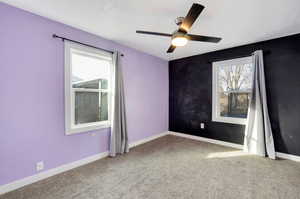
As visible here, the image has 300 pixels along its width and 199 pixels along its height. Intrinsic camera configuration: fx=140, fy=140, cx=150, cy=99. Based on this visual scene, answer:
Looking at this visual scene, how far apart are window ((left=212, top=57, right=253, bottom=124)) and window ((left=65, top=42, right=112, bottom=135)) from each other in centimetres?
266

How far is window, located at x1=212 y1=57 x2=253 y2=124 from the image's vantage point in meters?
3.25

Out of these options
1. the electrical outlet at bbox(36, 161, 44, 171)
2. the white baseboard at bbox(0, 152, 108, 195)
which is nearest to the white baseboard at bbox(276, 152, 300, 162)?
the white baseboard at bbox(0, 152, 108, 195)

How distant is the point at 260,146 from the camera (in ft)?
9.15

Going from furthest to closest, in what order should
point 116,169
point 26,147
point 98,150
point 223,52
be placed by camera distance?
point 223,52 → point 98,150 → point 116,169 → point 26,147

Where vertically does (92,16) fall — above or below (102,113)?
above

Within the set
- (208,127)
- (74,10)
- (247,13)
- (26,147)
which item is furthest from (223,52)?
(26,147)

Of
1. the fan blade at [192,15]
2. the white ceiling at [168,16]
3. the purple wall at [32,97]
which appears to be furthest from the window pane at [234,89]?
the purple wall at [32,97]

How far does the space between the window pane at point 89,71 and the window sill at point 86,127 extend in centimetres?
73

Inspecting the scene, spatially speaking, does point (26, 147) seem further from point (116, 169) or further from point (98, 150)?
point (116, 169)

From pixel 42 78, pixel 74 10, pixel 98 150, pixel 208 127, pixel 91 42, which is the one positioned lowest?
pixel 98 150

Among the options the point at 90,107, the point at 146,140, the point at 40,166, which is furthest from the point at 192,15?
the point at 146,140

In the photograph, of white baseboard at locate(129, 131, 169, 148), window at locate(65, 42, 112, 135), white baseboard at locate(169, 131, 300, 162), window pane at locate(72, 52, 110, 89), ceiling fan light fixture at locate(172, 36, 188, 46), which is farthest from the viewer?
white baseboard at locate(129, 131, 169, 148)

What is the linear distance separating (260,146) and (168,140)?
202 cm

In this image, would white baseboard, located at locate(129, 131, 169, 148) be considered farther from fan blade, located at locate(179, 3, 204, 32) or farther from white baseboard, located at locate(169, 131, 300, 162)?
fan blade, located at locate(179, 3, 204, 32)
